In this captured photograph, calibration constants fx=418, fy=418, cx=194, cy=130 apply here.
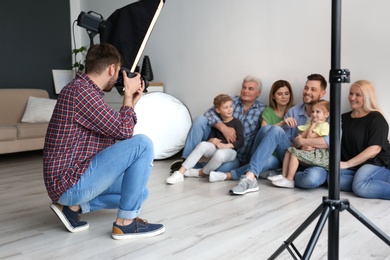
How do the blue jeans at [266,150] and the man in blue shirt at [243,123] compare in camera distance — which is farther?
the man in blue shirt at [243,123]

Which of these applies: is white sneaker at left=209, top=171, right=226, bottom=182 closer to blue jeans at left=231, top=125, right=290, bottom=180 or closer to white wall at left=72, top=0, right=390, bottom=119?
blue jeans at left=231, top=125, right=290, bottom=180

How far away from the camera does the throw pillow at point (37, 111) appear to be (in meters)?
4.64

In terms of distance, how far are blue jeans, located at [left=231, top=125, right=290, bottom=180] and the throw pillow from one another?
2.45 meters

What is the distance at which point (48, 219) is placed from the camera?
2.28m

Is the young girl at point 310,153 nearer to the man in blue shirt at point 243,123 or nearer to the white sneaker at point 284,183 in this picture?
the white sneaker at point 284,183

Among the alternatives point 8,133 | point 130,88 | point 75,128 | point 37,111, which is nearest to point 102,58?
point 130,88

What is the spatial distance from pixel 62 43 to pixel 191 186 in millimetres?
3336

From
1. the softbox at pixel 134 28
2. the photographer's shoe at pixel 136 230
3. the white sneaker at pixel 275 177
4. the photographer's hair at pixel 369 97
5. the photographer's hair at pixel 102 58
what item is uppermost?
the softbox at pixel 134 28

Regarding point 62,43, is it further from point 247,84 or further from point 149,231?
point 149,231

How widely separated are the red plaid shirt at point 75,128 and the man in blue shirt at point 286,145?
1192mm

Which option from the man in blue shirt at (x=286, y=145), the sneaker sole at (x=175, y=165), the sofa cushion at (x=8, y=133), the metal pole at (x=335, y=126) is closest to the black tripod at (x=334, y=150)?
the metal pole at (x=335, y=126)

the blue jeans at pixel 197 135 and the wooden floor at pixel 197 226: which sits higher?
the blue jeans at pixel 197 135

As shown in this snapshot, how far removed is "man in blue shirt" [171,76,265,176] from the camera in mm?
3514

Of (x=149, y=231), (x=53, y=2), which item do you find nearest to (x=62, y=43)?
(x=53, y=2)
